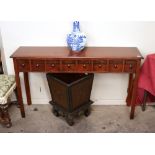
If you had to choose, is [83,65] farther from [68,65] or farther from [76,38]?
[76,38]

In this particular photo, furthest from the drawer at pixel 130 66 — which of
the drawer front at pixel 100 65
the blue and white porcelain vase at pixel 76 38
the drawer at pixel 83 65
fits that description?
the blue and white porcelain vase at pixel 76 38

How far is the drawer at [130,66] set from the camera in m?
1.90

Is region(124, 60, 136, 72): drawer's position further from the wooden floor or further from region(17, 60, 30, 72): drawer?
region(17, 60, 30, 72): drawer

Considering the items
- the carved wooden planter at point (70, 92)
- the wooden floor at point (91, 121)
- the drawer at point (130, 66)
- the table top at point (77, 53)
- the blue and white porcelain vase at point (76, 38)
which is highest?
the blue and white porcelain vase at point (76, 38)

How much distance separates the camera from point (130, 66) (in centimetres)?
192

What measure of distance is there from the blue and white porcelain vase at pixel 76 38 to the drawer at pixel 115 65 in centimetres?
35

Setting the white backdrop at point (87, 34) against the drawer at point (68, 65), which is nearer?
the drawer at point (68, 65)

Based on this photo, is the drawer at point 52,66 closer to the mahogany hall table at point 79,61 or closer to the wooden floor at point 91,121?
the mahogany hall table at point 79,61

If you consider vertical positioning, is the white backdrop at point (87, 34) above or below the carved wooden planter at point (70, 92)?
above

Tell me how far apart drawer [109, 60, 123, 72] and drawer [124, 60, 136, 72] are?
0.05 m

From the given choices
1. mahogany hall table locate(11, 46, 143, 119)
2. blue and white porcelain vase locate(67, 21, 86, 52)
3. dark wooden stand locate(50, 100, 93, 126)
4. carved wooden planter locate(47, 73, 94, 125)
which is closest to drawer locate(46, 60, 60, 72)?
mahogany hall table locate(11, 46, 143, 119)

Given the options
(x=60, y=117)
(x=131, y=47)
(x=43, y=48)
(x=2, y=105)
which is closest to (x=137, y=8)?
(x=131, y=47)

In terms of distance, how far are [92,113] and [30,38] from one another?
113 centimetres
